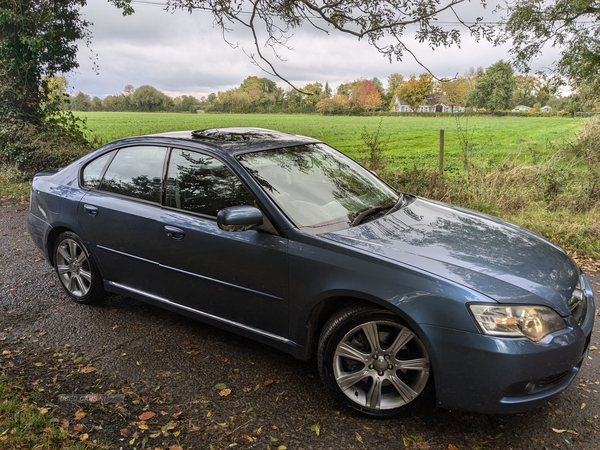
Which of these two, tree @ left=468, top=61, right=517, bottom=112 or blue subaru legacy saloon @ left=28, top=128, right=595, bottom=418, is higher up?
tree @ left=468, top=61, right=517, bottom=112

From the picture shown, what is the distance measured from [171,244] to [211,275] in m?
0.44

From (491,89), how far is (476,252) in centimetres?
2047

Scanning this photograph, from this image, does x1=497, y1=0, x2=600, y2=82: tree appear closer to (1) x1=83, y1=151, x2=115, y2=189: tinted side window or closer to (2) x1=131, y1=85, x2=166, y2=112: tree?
(1) x1=83, y1=151, x2=115, y2=189: tinted side window

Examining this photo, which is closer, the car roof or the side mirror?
the side mirror

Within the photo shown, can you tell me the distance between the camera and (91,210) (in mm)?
4141

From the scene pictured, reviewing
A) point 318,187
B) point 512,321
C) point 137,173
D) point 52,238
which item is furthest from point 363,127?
Answer: point 512,321

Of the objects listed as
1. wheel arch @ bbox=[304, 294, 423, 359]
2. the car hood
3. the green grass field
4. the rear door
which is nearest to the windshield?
the car hood

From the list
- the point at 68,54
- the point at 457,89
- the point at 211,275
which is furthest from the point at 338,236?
the point at 457,89

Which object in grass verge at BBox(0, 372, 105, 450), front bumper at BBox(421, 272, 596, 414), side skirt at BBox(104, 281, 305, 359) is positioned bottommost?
grass verge at BBox(0, 372, 105, 450)

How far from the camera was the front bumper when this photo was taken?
7.87ft

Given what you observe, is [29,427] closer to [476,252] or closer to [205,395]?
[205,395]

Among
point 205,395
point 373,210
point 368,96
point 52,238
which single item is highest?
point 368,96

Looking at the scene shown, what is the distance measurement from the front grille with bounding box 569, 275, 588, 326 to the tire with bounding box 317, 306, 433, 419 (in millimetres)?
921

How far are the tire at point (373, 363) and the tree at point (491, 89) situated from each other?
54.0 ft
